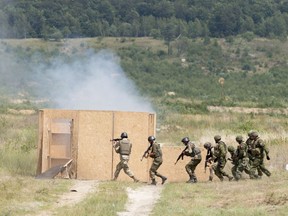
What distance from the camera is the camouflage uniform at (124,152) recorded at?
879 inches

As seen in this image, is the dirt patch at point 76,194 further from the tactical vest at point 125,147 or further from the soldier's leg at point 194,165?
the soldier's leg at point 194,165

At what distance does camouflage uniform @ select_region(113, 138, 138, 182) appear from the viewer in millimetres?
22328

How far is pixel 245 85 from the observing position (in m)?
76.8

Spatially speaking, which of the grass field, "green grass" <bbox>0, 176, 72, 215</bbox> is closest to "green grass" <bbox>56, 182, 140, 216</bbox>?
the grass field

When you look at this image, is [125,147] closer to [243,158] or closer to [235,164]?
[235,164]

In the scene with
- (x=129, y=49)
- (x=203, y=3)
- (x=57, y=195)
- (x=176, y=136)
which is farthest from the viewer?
(x=203, y=3)

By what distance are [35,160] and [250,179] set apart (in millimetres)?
7143

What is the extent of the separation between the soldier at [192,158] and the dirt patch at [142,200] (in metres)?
1.53

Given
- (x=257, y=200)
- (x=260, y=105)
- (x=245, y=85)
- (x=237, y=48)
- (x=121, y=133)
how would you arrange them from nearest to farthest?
(x=257, y=200) < (x=121, y=133) < (x=260, y=105) < (x=245, y=85) < (x=237, y=48)

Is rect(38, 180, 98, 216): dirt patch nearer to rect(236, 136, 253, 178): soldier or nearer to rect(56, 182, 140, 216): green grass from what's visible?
rect(56, 182, 140, 216): green grass

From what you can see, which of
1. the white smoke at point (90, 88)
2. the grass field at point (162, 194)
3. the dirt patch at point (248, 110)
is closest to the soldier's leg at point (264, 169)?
the grass field at point (162, 194)

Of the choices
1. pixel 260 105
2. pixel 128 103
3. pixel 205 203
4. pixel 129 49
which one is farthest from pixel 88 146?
pixel 129 49

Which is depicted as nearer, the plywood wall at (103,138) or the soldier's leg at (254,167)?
the soldier's leg at (254,167)

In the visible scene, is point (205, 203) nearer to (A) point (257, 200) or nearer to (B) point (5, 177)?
(A) point (257, 200)
